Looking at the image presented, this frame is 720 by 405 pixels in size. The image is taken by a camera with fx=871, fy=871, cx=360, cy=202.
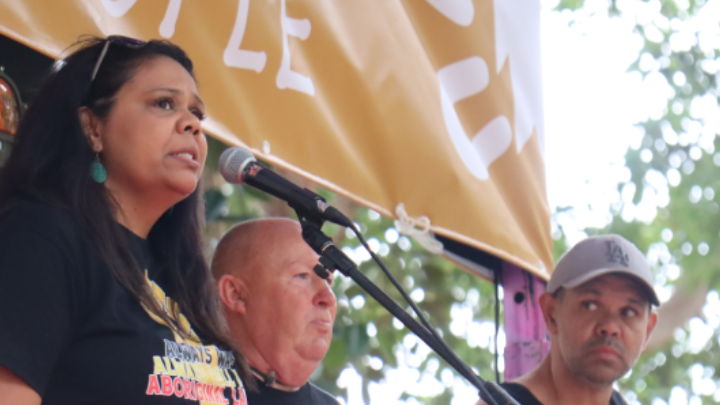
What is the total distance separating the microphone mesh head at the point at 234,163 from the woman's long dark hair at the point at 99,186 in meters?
0.23

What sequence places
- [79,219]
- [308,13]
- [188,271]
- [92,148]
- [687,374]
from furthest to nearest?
[687,374]
[308,13]
[188,271]
[92,148]
[79,219]

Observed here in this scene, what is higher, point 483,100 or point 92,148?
point 92,148

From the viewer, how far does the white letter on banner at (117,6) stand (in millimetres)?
1839

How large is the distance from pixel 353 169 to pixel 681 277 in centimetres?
568

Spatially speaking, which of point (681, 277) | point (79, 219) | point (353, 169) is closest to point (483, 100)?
point (353, 169)

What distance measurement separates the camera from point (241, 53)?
2.09 metres

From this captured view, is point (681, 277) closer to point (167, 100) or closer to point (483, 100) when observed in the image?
point (483, 100)

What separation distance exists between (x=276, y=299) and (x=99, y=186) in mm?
680

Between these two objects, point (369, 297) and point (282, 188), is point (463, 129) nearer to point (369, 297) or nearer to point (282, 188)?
point (282, 188)

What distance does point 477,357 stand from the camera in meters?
7.66

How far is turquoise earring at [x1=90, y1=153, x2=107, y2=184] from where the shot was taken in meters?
1.69

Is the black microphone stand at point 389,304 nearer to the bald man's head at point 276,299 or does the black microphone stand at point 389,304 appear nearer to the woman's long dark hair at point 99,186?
the woman's long dark hair at point 99,186

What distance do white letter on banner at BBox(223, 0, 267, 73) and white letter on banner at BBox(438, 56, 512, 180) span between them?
0.79 m

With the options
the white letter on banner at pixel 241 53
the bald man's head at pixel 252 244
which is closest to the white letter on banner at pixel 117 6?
the white letter on banner at pixel 241 53
